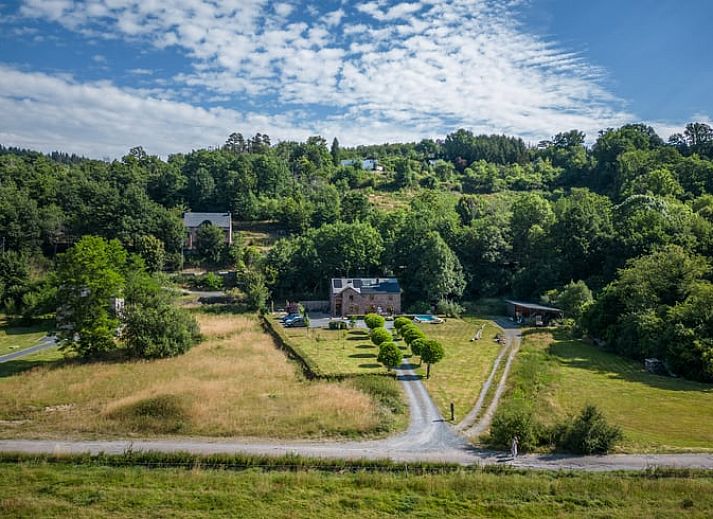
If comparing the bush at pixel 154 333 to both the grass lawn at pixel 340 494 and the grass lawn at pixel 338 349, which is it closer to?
the grass lawn at pixel 338 349

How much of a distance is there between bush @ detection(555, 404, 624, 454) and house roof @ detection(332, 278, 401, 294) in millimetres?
34996

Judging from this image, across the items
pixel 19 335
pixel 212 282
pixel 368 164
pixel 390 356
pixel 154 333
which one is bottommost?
pixel 19 335

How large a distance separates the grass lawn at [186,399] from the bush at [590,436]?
761cm

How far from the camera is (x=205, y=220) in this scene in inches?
3093

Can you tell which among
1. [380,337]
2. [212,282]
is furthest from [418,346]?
[212,282]

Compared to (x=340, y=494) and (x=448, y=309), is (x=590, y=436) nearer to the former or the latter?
(x=340, y=494)

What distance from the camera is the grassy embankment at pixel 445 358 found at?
29828mm

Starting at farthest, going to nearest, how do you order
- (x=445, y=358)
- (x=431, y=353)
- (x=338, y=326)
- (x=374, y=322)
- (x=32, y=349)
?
1. (x=338, y=326)
2. (x=374, y=322)
3. (x=32, y=349)
4. (x=445, y=358)
5. (x=431, y=353)

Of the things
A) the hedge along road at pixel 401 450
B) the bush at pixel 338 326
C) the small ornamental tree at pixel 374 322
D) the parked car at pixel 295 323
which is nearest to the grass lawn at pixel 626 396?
the hedge along road at pixel 401 450

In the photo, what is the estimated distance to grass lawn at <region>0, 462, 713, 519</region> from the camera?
55.3ft

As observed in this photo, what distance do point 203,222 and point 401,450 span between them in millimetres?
62860

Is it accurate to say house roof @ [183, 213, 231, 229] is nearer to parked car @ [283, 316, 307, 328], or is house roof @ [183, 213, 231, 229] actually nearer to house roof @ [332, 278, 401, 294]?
house roof @ [332, 278, 401, 294]

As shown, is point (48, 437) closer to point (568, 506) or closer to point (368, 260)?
point (568, 506)

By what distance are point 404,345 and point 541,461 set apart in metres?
20.9
